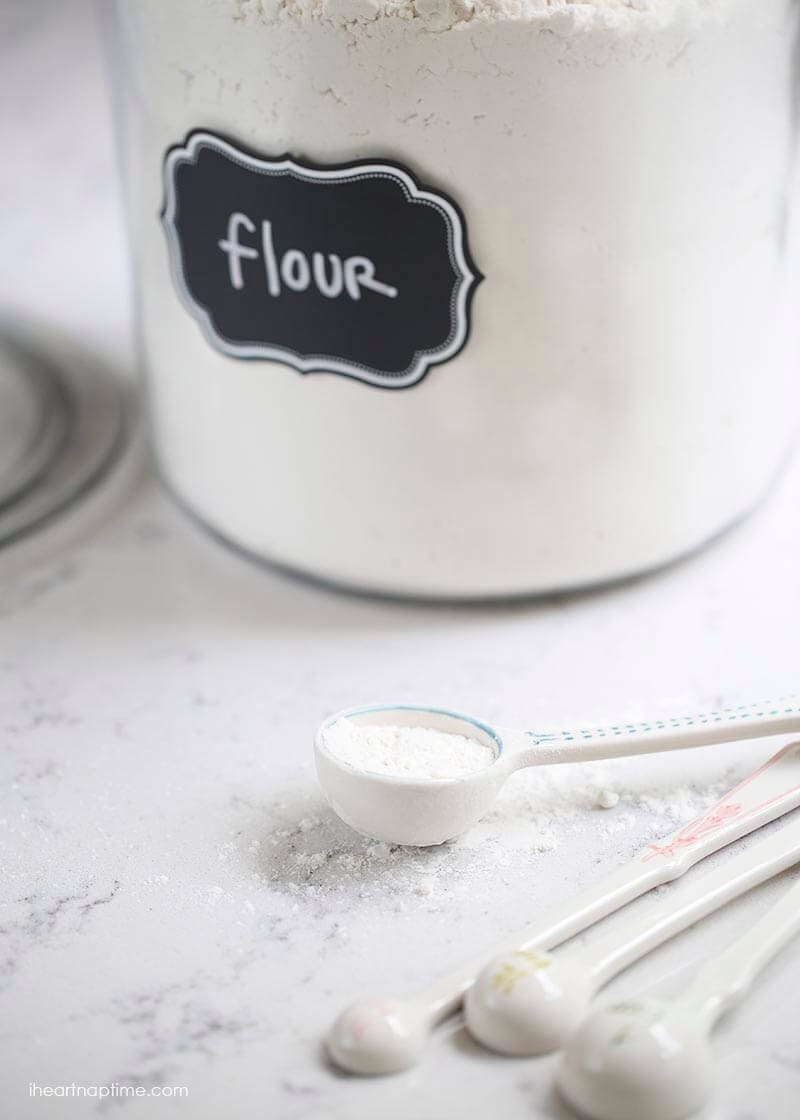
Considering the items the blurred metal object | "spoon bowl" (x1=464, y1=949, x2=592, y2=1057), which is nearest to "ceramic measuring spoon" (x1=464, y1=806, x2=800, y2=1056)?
"spoon bowl" (x1=464, y1=949, x2=592, y2=1057)

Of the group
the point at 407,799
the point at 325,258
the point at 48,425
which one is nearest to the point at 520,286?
the point at 325,258

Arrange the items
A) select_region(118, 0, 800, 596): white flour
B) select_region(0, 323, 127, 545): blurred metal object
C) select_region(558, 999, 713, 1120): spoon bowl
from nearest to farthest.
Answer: select_region(558, 999, 713, 1120): spoon bowl → select_region(118, 0, 800, 596): white flour → select_region(0, 323, 127, 545): blurred metal object

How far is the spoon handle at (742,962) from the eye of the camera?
351mm

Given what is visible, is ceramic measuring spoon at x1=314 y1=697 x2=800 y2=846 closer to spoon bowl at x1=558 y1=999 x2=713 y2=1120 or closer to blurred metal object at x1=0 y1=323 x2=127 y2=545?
spoon bowl at x1=558 y1=999 x2=713 y2=1120

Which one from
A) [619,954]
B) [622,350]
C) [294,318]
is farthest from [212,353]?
[619,954]

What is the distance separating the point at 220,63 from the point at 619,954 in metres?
0.31

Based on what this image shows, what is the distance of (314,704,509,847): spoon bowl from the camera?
0.41 meters

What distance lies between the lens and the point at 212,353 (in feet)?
1.72

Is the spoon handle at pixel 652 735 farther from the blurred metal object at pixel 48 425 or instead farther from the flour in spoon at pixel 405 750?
the blurred metal object at pixel 48 425

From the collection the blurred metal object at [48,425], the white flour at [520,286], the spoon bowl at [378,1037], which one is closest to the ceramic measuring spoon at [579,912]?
the spoon bowl at [378,1037]

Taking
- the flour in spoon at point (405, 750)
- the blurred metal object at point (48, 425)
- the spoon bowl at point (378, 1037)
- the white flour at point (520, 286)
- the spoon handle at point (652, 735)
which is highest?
the white flour at point (520, 286)

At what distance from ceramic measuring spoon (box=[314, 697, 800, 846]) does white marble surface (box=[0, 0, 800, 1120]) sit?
2 cm

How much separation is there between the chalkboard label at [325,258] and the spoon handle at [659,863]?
0.18 m

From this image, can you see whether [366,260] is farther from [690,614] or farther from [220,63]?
[690,614]
